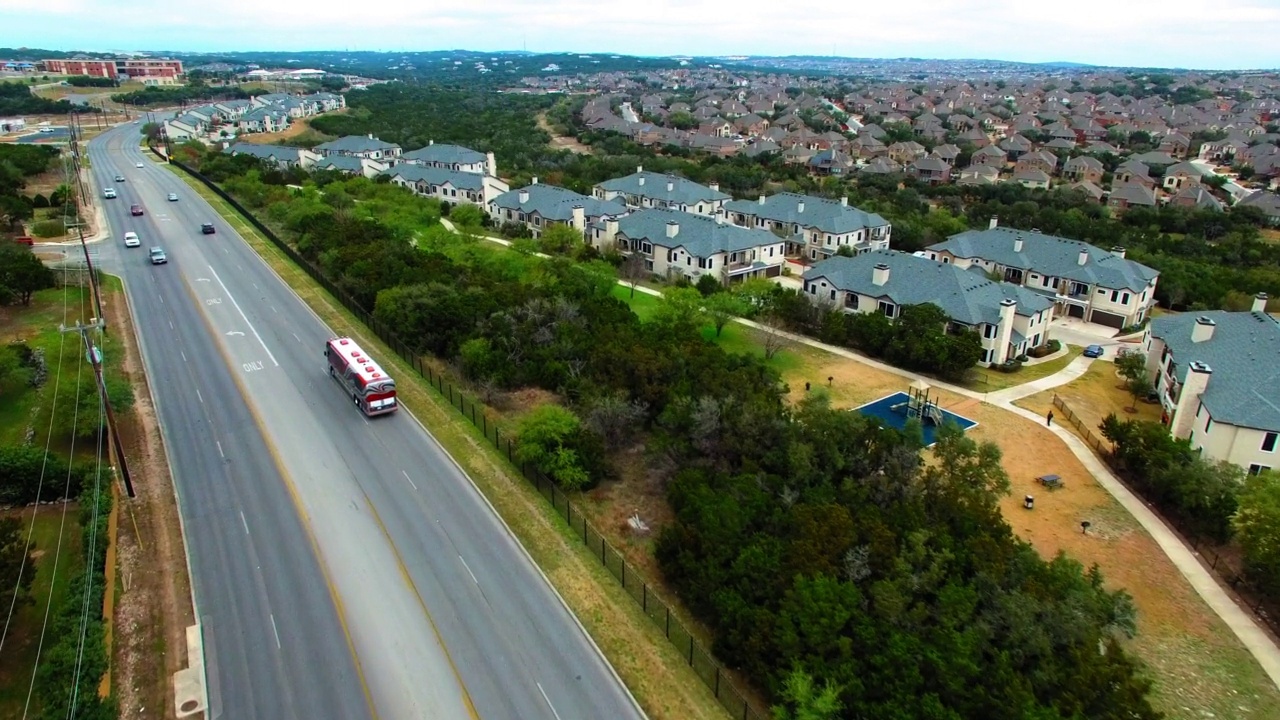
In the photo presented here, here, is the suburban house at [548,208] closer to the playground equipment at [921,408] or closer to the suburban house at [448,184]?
the suburban house at [448,184]

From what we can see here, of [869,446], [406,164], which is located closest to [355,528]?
[869,446]


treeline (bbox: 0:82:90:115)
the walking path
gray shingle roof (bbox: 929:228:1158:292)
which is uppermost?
treeline (bbox: 0:82:90:115)

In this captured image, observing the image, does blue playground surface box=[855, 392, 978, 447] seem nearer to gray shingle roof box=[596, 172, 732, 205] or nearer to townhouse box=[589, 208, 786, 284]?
townhouse box=[589, 208, 786, 284]

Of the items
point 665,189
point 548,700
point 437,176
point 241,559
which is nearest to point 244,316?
point 241,559

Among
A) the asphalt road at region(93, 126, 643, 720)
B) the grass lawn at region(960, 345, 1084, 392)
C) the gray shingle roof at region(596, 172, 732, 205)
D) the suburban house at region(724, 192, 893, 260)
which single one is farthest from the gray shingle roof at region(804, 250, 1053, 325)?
the asphalt road at region(93, 126, 643, 720)

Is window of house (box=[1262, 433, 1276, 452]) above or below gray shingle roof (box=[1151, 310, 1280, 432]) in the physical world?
below

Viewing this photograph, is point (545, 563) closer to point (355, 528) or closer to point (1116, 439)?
point (355, 528)

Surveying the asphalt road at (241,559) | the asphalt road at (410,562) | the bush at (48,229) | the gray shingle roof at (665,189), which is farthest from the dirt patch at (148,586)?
the gray shingle roof at (665,189)

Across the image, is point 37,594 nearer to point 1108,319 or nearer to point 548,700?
point 548,700
